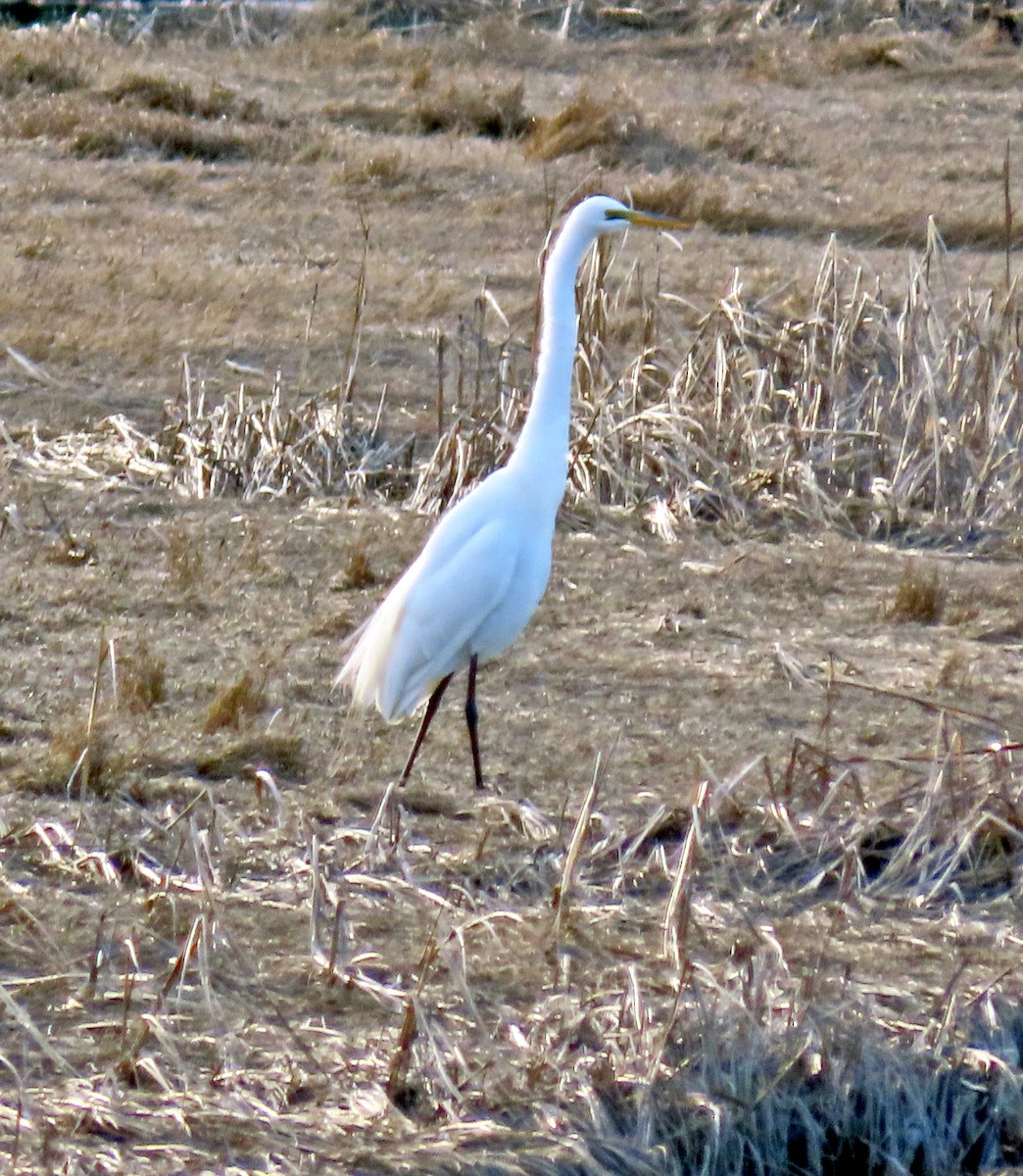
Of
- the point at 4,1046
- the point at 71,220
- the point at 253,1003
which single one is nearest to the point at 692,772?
the point at 253,1003

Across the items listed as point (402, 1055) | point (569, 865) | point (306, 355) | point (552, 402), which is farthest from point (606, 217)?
point (306, 355)

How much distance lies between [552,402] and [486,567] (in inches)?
16.6

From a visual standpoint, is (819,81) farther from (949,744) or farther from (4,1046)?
(4,1046)

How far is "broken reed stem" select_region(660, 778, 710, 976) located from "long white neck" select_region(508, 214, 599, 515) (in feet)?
3.46

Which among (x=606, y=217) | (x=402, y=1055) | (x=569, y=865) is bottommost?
(x=402, y=1055)

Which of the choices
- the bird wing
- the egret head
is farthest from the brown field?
the egret head

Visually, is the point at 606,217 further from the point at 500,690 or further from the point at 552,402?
the point at 500,690

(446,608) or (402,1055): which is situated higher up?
(446,608)

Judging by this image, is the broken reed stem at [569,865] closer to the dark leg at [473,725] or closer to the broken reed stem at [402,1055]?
the broken reed stem at [402,1055]

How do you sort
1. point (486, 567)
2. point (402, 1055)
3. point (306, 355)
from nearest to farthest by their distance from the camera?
point (402, 1055) < point (486, 567) < point (306, 355)

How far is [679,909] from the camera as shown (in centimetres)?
335

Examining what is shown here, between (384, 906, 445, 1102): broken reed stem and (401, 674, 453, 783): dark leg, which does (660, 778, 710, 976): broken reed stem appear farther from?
(401, 674, 453, 783): dark leg

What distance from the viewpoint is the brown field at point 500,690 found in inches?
122

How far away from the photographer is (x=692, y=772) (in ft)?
14.4
